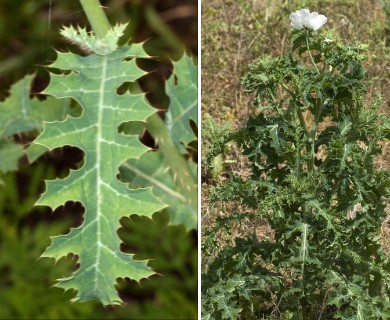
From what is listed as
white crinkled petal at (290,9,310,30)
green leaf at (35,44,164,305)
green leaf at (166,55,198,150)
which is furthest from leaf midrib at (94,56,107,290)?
white crinkled petal at (290,9,310,30)

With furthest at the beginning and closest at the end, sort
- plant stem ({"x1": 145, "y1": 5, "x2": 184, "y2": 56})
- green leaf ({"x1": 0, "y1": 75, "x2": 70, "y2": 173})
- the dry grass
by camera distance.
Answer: the dry grass, plant stem ({"x1": 145, "y1": 5, "x2": 184, "y2": 56}), green leaf ({"x1": 0, "y1": 75, "x2": 70, "y2": 173})

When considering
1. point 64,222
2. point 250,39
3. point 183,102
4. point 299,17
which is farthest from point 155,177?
point 250,39

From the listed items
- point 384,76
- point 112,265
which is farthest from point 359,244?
point 384,76

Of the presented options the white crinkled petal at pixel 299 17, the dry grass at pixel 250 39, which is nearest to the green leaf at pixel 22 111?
the white crinkled petal at pixel 299 17

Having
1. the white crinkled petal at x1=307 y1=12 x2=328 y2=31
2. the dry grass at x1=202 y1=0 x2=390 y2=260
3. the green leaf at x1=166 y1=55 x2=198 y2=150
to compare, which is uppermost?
the dry grass at x1=202 y1=0 x2=390 y2=260

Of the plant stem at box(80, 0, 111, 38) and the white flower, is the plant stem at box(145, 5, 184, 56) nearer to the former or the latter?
the white flower

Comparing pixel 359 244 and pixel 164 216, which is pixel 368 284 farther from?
pixel 164 216

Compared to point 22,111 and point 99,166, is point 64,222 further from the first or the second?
point 99,166
